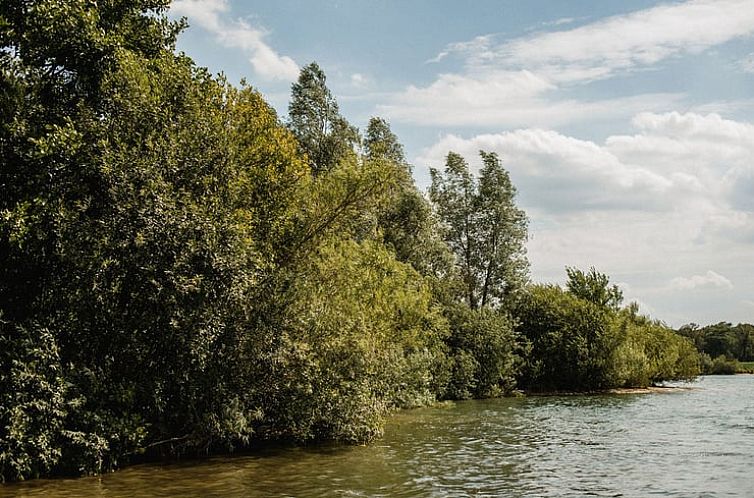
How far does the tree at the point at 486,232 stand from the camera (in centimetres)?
6272

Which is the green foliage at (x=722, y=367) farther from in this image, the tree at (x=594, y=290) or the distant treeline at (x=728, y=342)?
the tree at (x=594, y=290)

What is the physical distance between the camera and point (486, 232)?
6353 cm

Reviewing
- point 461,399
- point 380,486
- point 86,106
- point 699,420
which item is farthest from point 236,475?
point 461,399

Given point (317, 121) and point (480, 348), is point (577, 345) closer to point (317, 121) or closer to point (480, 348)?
point (480, 348)

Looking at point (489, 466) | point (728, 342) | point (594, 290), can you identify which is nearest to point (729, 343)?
point (728, 342)

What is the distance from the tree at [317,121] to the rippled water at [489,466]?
24.7 m

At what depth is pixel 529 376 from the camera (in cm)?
6038

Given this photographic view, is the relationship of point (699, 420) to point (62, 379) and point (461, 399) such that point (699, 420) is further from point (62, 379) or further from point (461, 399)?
point (62, 379)

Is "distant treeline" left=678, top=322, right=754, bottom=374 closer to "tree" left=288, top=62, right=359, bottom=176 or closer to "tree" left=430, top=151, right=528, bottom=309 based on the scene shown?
"tree" left=430, top=151, right=528, bottom=309

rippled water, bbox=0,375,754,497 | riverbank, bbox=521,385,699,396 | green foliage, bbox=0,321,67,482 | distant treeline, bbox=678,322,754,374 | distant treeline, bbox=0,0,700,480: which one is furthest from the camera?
distant treeline, bbox=678,322,754,374

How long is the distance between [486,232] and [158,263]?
45421mm

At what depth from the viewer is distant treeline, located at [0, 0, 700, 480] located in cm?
2012

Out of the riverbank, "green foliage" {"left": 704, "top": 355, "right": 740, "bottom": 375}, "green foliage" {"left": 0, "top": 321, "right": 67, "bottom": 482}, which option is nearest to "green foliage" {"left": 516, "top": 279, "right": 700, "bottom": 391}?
the riverbank

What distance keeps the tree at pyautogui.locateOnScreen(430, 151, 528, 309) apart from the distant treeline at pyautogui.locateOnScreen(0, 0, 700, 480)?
3407cm
